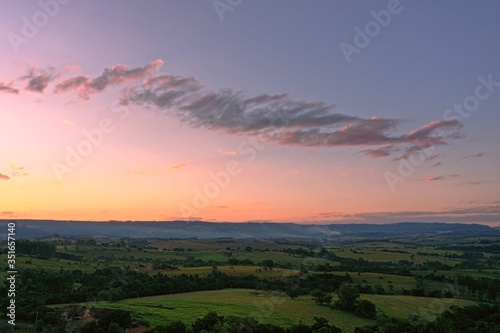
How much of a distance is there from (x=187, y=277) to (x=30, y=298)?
52.3 meters

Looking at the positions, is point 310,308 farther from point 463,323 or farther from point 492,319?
point 492,319

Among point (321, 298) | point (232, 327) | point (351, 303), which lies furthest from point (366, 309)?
point (232, 327)

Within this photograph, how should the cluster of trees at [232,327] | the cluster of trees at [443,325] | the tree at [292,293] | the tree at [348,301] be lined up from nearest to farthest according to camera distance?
the cluster of trees at [232,327]
the cluster of trees at [443,325]
the tree at [348,301]
the tree at [292,293]

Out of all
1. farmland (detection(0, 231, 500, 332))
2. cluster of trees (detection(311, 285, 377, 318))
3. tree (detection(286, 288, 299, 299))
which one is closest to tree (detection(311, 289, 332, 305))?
cluster of trees (detection(311, 285, 377, 318))

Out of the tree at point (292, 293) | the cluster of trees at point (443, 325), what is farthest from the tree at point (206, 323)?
the tree at point (292, 293)

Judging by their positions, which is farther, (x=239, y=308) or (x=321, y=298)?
(x=321, y=298)

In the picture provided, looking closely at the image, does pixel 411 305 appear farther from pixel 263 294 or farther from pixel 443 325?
pixel 263 294

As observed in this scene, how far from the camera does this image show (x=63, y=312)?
255 feet

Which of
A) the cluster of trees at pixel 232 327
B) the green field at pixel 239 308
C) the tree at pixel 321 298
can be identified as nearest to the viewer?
the cluster of trees at pixel 232 327

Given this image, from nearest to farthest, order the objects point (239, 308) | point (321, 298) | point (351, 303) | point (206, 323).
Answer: point (206, 323), point (239, 308), point (351, 303), point (321, 298)

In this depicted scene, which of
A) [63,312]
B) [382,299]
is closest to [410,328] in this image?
[382,299]

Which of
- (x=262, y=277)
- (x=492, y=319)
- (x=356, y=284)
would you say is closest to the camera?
(x=492, y=319)

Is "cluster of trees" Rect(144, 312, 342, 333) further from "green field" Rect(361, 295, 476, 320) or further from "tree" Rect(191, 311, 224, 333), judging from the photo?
"green field" Rect(361, 295, 476, 320)

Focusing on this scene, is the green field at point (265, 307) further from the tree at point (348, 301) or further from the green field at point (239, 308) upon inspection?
the tree at point (348, 301)
